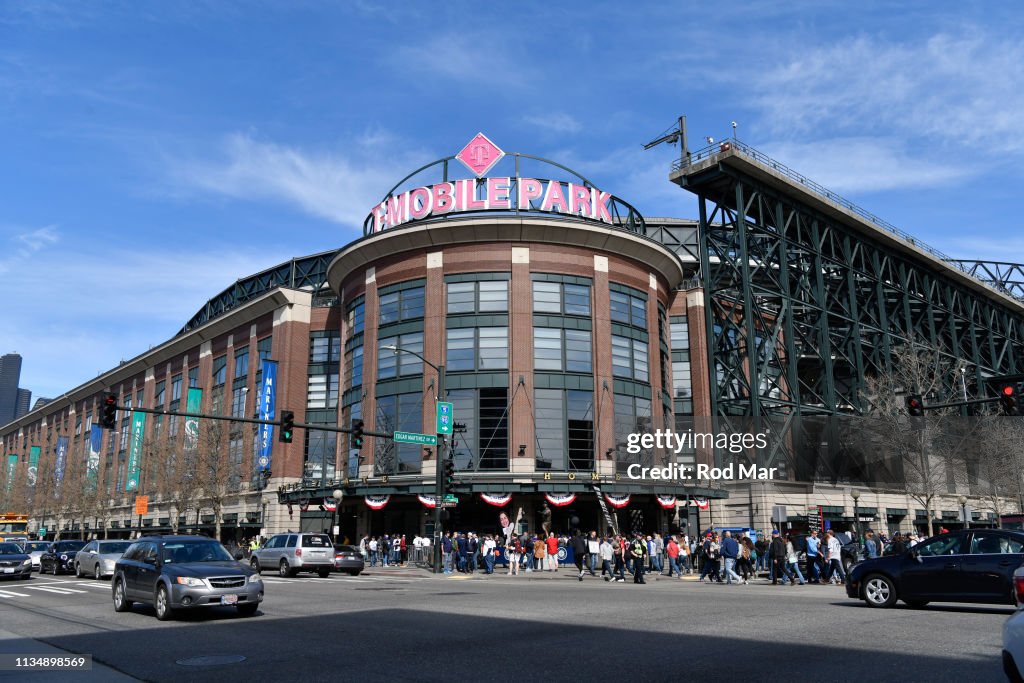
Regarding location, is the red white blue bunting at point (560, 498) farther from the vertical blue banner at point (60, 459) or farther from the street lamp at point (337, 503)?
the vertical blue banner at point (60, 459)

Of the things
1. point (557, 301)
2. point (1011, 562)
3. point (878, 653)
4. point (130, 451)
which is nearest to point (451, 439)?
point (557, 301)

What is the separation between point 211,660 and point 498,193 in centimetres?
4103

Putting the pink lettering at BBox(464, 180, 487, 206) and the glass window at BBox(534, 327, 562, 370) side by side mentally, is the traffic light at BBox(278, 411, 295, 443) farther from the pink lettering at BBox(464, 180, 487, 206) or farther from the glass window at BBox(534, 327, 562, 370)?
the pink lettering at BBox(464, 180, 487, 206)

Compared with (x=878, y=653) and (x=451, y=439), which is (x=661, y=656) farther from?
(x=451, y=439)

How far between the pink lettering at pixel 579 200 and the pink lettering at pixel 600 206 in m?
0.41

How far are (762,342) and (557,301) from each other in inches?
639

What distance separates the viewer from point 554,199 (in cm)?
4969

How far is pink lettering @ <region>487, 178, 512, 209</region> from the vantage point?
49.0m

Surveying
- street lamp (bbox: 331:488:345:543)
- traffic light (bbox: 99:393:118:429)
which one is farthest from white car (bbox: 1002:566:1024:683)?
street lamp (bbox: 331:488:345:543)

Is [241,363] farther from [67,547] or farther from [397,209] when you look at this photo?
[67,547]

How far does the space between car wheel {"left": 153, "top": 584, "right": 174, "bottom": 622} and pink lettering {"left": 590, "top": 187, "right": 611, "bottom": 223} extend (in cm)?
3899

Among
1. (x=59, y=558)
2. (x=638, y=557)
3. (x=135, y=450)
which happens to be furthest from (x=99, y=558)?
(x=135, y=450)

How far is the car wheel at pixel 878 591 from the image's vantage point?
1638 cm

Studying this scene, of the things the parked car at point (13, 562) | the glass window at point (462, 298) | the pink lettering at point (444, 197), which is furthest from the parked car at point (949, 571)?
the pink lettering at point (444, 197)
